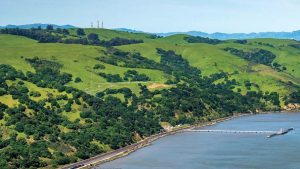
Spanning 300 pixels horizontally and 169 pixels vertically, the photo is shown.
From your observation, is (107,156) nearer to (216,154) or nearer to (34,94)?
(216,154)

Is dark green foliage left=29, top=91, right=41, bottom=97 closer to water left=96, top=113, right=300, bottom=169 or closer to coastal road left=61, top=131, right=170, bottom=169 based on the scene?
coastal road left=61, top=131, right=170, bottom=169

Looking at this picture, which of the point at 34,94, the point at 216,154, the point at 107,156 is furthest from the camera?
the point at 34,94

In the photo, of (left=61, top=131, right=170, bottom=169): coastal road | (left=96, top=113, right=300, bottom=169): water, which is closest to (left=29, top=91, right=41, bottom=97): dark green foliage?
(left=61, top=131, right=170, bottom=169): coastal road

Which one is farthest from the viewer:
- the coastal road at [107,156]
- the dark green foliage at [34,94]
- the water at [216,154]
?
the dark green foliage at [34,94]

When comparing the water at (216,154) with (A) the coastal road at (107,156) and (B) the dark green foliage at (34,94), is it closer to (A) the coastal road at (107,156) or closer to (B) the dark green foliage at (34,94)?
(A) the coastal road at (107,156)

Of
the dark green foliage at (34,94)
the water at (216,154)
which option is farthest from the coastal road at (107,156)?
the dark green foliage at (34,94)

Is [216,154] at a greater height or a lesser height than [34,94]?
lesser

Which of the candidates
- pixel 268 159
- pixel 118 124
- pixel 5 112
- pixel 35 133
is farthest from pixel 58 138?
pixel 268 159

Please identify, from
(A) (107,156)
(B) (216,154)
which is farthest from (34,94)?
(B) (216,154)

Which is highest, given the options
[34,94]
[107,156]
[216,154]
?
[34,94]

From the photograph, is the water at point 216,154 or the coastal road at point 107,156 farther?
the water at point 216,154

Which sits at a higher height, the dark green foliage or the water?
the dark green foliage

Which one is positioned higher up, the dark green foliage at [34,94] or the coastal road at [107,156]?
the dark green foliage at [34,94]
